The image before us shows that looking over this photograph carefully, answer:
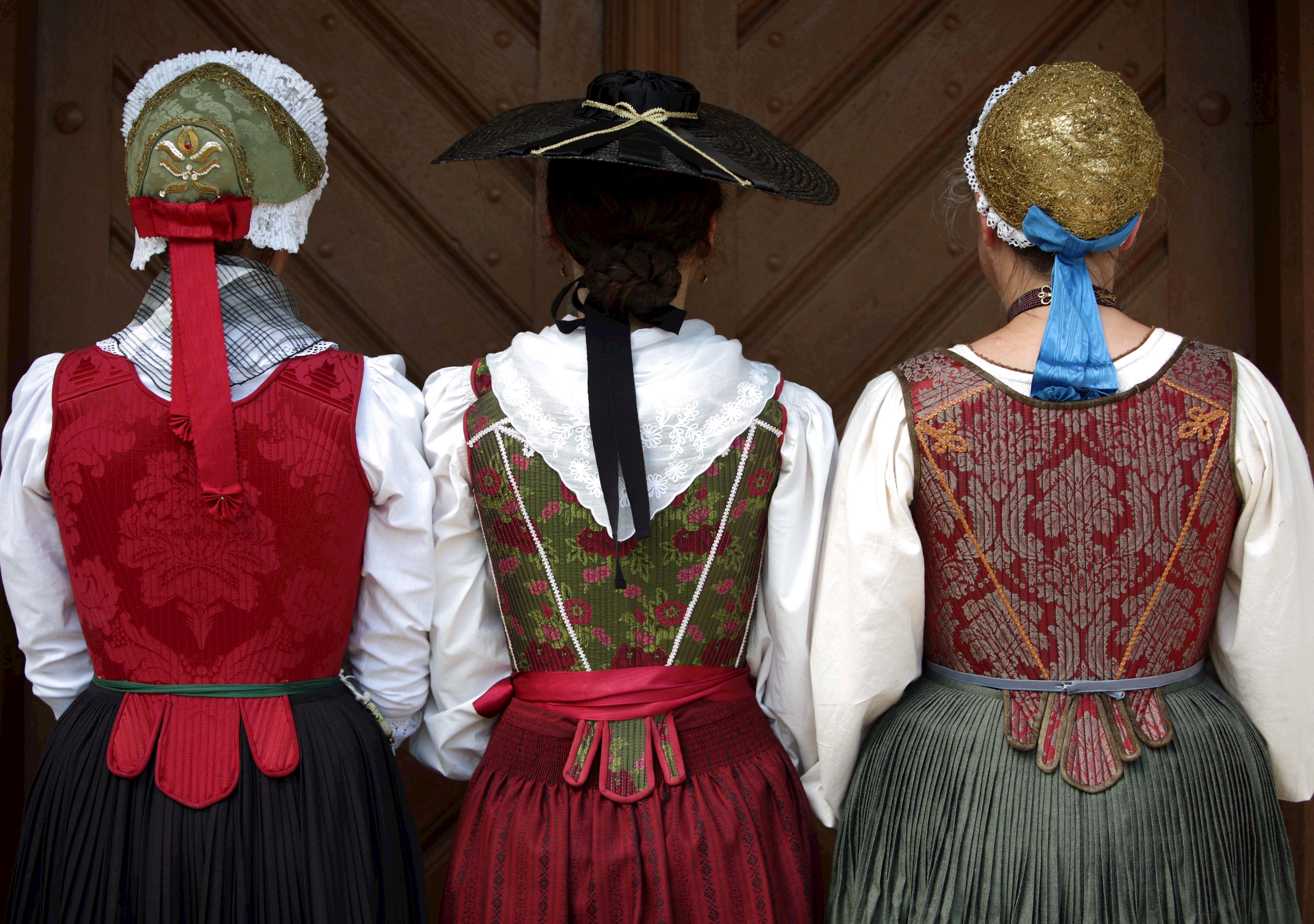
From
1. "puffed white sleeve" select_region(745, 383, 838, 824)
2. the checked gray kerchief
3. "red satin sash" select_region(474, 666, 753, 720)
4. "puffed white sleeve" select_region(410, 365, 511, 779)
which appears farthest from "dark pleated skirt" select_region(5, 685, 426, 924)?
"puffed white sleeve" select_region(745, 383, 838, 824)

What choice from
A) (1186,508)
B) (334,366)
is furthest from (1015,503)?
(334,366)

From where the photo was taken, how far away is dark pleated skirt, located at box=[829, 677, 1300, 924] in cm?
153

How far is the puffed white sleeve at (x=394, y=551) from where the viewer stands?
1.64 metres

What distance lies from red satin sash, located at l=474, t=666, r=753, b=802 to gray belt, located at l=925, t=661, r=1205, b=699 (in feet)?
1.32

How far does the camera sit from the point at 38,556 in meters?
1.65

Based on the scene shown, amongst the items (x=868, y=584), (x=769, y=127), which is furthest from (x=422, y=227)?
(x=868, y=584)

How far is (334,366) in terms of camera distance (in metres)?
1.62

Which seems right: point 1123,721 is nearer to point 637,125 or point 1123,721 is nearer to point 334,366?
point 637,125

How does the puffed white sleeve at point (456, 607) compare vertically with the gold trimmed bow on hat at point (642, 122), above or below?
below

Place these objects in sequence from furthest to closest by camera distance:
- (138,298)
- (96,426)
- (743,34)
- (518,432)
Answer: (743,34), (138,298), (518,432), (96,426)

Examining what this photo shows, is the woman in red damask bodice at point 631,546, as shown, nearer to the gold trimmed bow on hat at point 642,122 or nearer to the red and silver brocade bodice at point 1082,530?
the gold trimmed bow on hat at point 642,122

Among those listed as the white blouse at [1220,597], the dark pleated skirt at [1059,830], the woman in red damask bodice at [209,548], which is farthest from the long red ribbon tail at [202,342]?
the dark pleated skirt at [1059,830]

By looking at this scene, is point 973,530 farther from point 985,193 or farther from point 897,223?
point 897,223

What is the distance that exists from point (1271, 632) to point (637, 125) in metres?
1.13
